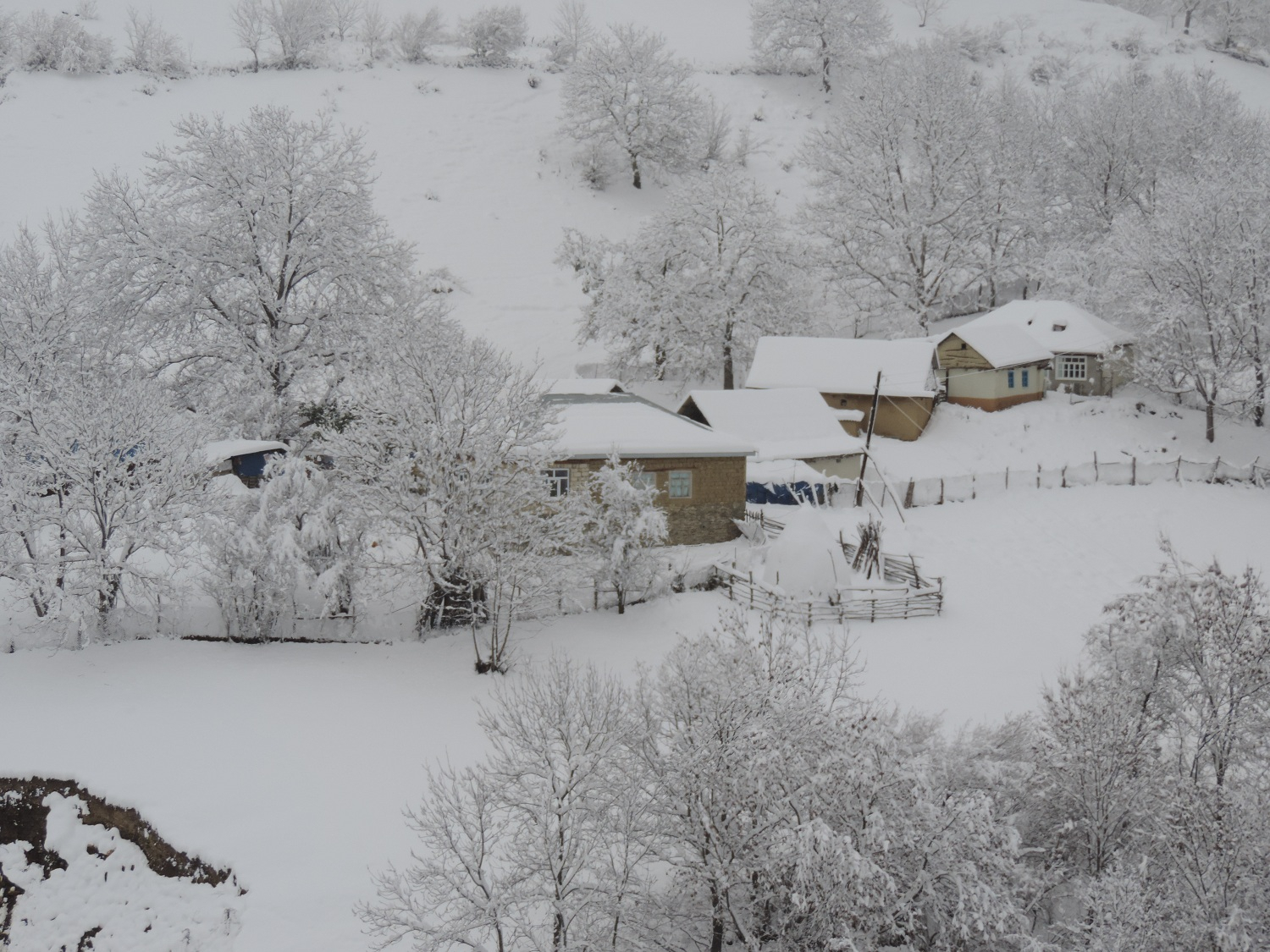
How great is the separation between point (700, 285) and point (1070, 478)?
18.5 metres

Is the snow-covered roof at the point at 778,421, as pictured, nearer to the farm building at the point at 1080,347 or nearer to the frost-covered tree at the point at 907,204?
the farm building at the point at 1080,347

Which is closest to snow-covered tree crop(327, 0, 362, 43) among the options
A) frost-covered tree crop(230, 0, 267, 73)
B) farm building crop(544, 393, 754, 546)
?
frost-covered tree crop(230, 0, 267, 73)

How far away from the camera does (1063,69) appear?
68062 mm

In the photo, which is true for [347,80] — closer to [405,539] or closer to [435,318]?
[435,318]

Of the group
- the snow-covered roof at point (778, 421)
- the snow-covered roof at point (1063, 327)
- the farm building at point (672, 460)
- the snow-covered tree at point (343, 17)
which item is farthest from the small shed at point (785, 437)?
the snow-covered tree at point (343, 17)

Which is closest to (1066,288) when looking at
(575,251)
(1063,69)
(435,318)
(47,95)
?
(575,251)

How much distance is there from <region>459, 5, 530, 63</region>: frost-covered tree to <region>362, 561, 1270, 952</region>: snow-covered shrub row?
62808mm

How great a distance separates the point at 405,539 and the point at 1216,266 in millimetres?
33439

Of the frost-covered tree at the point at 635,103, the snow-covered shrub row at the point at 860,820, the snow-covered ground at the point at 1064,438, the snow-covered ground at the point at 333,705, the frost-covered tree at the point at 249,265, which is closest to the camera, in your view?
the snow-covered shrub row at the point at 860,820

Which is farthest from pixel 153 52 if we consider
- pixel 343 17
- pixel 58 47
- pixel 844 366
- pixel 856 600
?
pixel 856 600

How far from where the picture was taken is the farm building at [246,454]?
2733 cm

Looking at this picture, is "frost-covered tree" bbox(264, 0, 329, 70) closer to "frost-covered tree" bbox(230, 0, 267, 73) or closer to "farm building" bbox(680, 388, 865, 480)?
"frost-covered tree" bbox(230, 0, 267, 73)

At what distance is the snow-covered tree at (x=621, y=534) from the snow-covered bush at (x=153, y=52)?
54.1 metres

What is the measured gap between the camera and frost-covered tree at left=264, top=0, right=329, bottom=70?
203 feet
